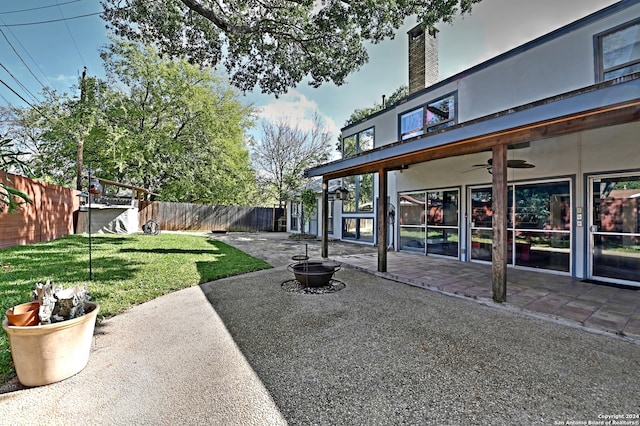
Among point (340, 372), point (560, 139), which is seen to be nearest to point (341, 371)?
point (340, 372)

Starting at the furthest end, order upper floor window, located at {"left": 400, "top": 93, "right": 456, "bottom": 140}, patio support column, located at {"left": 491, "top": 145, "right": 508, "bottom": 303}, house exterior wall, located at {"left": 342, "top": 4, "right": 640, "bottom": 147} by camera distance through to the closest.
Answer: upper floor window, located at {"left": 400, "top": 93, "right": 456, "bottom": 140}
house exterior wall, located at {"left": 342, "top": 4, "right": 640, "bottom": 147}
patio support column, located at {"left": 491, "top": 145, "right": 508, "bottom": 303}

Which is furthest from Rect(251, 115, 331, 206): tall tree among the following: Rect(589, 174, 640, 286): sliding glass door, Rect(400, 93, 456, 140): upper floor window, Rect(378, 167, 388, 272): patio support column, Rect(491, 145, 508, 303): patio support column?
Rect(491, 145, 508, 303): patio support column

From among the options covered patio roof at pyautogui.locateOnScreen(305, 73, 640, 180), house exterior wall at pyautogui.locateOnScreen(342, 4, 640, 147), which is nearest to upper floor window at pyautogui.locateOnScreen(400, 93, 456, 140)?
house exterior wall at pyautogui.locateOnScreen(342, 4, 640, 147)

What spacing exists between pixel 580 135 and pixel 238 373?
6.83 metres

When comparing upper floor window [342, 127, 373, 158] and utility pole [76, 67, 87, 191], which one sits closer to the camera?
upper floor window [342, 127, 373, 158]

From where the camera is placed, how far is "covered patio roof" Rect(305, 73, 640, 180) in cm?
273

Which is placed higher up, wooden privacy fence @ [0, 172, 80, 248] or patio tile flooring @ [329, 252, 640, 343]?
wooden privacy fence @ [0, 172, 80, 248]

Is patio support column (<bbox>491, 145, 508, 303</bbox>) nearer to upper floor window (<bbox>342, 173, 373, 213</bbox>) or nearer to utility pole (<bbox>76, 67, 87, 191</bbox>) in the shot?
upper floor window (<bbox>342, 173, 373, 213</bbox>)

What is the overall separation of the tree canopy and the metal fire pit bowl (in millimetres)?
13707

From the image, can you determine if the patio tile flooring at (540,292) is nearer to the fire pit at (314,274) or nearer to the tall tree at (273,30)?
the fire pit at (314,274)

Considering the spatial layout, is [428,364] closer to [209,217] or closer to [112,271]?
[112,271]

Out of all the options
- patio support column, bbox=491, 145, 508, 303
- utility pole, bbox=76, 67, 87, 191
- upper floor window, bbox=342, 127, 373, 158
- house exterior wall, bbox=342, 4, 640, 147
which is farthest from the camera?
utility pole, bbox=76, 67, 87, 191

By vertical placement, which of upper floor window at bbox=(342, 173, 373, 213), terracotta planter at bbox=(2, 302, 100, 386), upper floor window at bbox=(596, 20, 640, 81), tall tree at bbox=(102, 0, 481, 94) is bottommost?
terracotta planter at bbox=(2, 302, 100, 386)

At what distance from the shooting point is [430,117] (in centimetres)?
806
